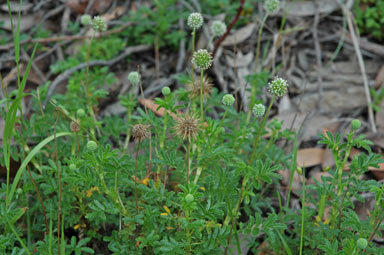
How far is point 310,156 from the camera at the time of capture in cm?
363

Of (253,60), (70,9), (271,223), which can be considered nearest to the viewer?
(271,223)

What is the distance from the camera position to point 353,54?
Result: 15.3ft

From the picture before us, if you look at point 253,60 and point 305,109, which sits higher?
point 253,60

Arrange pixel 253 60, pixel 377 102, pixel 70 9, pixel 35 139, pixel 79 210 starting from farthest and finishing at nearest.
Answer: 1. pixel 70 9
2. pixel 253 60
3. pixel 377 102
4. pixel 35 139
5. pixel 79 210

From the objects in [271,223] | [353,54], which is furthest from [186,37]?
[271,223]

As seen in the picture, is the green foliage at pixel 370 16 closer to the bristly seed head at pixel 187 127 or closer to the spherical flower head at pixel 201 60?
the spherical flower head at pixel 201 60

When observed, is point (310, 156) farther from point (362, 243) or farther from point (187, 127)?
point (187, 127)

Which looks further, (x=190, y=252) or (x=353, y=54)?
(x=353, y=54)

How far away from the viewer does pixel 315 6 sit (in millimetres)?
4844

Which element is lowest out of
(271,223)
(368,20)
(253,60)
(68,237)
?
(68,237)

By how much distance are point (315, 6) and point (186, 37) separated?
60.5 inches

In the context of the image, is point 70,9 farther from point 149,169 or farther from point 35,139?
point 149,169

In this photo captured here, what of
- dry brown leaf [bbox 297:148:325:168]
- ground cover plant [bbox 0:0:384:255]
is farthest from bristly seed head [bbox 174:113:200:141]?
dry brown leaf [bbox 297:148:325:168]

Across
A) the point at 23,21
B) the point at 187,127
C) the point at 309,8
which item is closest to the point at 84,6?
the point at 23,21
